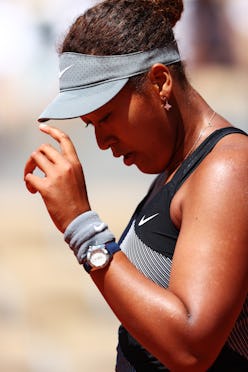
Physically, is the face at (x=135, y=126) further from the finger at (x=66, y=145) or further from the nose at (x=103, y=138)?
the finger at (x=66, y=145)

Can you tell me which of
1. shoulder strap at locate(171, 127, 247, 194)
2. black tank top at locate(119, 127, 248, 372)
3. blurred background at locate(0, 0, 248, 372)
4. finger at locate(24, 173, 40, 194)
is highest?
finger at locate(24, 173, 40, 194)

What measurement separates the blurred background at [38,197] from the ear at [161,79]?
284cm

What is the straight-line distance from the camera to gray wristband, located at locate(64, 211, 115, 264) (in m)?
1.77

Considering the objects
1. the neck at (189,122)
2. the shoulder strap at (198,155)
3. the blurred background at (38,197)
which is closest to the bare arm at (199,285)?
the shoulder strap at (198,155)

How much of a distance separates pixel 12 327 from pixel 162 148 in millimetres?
3318

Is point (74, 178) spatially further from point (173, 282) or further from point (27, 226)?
point (27, 226)

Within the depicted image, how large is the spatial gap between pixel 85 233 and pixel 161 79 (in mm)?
418

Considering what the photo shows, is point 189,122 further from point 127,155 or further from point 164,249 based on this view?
point 164,249

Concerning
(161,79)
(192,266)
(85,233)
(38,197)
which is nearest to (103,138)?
(161,79)

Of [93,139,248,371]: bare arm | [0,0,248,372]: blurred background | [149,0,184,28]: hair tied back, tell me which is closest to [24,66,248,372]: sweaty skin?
[93,139,248,371]: bare arm

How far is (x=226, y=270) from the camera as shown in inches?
65.4

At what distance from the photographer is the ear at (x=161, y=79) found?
1.93 meters

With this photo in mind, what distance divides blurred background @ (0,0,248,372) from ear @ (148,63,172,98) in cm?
284

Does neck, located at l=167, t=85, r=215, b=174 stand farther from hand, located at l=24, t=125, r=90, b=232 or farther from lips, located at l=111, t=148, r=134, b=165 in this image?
hand, located at l=24, t=125, r=90, b=232
